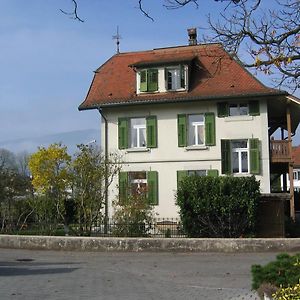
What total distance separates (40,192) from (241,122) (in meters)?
11.2

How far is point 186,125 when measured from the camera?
30188 mm

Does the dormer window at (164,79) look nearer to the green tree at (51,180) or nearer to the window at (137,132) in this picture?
the window at (137,132)

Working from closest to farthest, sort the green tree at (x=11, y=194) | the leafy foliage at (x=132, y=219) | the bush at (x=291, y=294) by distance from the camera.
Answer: the bush at (x=291, y=294) < the leafy foliage at (x=132, y=219) < the green tree at (x=11, y=194)

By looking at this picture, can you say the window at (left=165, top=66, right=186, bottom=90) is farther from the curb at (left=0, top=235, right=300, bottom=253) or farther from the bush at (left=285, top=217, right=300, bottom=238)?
the curb at (left=0, top=235, right=300, bottom=253)

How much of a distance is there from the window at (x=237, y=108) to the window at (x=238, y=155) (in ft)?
4.76

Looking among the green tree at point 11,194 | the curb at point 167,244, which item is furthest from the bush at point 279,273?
the green tree at point 11,194

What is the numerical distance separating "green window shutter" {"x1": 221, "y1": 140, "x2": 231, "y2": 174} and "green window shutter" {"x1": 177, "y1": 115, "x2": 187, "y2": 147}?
6.77 ft

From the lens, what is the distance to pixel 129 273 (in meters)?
13.5

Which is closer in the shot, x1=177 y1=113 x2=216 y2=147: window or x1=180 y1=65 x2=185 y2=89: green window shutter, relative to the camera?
x1=177 y1=113 x2=216 y2=147: window

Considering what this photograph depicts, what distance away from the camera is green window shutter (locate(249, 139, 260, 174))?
2875cm

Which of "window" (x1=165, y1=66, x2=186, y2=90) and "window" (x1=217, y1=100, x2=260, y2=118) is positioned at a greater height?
"window" (x1=165, y1=66, x2=186, y2=90)

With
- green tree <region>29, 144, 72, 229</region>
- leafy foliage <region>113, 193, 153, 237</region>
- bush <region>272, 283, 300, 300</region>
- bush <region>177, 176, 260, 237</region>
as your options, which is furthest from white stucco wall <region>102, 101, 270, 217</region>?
bush <region>272, 283, 300, 300</region>

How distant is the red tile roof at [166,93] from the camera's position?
29.7 metres

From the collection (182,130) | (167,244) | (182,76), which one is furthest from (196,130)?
(167,244)
